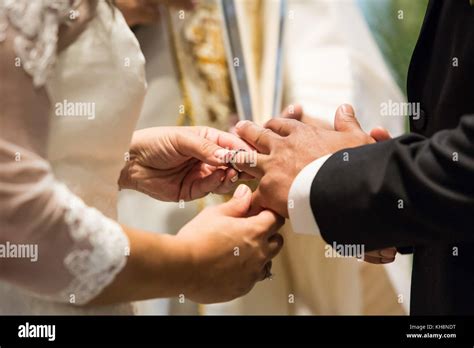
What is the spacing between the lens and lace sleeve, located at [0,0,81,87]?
35.5 inches

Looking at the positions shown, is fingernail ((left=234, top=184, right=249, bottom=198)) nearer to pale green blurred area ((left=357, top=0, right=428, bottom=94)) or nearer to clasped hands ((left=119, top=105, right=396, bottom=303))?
clasped hands ((left=119, top=105, right=396, bottom=303))

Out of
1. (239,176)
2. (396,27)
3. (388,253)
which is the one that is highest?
(396,27)

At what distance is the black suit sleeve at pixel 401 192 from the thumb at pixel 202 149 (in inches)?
8.5

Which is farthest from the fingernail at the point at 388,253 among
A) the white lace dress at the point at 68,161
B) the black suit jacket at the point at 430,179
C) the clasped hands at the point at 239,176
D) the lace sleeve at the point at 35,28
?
the lace sleeve at the point at 35,28

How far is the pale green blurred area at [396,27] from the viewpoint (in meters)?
1.58

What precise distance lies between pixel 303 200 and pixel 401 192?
13cm

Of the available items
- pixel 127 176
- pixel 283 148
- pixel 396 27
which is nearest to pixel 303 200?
pixel 283 148

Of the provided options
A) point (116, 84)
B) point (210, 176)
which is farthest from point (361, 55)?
point (116, 84)

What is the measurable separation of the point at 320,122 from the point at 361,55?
264mm

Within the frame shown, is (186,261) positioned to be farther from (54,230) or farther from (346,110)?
(346,110)

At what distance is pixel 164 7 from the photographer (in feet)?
4.92

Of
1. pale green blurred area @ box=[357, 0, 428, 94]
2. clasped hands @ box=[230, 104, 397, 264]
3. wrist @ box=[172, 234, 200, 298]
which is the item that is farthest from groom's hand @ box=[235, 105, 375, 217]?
pale green blurred area @ box=[357, 0, 428, 94]

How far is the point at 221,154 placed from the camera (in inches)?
46.1
